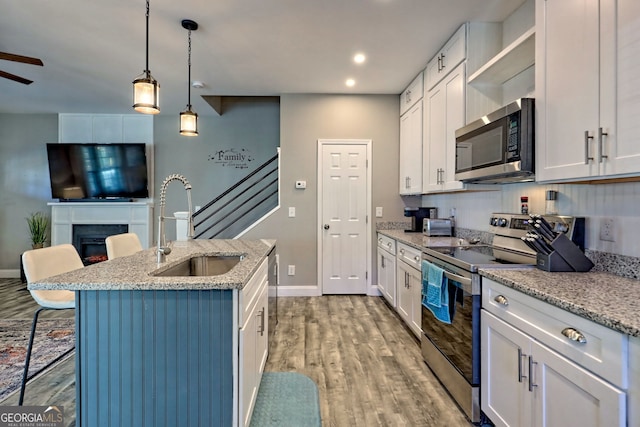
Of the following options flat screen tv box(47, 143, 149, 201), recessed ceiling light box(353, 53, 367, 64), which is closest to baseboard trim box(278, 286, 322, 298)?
recessed ceiling light box(353, 53, 367, 64)

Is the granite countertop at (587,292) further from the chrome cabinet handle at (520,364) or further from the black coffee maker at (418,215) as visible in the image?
the black coffee maker at (418,215)

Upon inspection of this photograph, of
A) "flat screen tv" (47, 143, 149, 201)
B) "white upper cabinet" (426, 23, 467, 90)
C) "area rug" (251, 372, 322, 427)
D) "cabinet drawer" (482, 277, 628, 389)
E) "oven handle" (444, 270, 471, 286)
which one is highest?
"white upper cabinet" (426, 23, 467, 90)

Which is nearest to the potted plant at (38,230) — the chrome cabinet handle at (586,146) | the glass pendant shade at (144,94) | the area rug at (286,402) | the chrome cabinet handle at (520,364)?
the glass pendant shade at (144,94)

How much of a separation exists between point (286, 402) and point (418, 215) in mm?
2642

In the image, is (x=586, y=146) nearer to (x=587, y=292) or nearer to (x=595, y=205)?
(x=595, y=205)

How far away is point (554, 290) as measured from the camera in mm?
1348

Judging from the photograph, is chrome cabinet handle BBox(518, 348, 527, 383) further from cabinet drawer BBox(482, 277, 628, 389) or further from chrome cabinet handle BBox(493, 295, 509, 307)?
chrome cabinet handle BBox(493, 295, 509, 307)

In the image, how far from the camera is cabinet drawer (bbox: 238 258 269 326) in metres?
1.51

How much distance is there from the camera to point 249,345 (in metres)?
1.69

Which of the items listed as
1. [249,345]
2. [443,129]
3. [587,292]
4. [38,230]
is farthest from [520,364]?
[38,230]

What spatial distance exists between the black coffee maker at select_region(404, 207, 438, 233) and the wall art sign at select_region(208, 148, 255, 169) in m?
2.91

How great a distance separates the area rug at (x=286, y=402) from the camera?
6.30 ft

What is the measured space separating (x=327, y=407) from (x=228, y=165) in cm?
440

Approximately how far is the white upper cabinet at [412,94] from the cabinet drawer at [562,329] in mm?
2672
